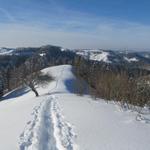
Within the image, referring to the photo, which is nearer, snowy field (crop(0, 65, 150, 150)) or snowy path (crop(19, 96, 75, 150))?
snowy field (crop(0, 65, 150, 150))

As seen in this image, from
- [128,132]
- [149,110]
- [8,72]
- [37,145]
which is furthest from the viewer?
[8,72]

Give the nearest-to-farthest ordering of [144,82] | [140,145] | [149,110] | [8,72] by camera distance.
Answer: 1. [140,145]
2. [149,110]
3. [144,82]
4. [8,72]

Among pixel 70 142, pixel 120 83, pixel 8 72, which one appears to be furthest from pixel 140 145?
pixel 8 72

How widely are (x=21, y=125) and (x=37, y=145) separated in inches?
177

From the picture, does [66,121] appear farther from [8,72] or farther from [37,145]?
[8,72]

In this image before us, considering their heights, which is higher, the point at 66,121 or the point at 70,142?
the point at 70,142

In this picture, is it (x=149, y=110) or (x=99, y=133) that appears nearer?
(x=99, y=133)

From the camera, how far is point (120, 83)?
21.5m

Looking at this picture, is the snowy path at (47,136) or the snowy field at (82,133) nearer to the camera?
the snowy field at (82,133)

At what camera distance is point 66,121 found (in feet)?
48.0

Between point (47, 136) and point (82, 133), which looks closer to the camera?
point (47, 136)

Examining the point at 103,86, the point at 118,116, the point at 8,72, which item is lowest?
the point at 8,72

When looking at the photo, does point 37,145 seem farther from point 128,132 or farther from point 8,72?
point 8,72

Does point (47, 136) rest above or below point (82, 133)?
below
